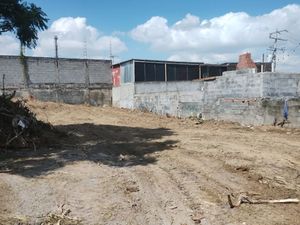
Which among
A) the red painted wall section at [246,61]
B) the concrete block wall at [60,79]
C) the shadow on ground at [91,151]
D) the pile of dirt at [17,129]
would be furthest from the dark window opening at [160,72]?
the pile of dirt at [17,129]

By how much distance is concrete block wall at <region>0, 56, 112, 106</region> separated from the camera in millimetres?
Result: 30234

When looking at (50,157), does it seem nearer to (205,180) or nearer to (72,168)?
(72,168)

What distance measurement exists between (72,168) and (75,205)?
2351 millimetres

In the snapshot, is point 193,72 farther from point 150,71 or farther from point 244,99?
point 244,99

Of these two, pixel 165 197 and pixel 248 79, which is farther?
pixel 248 79

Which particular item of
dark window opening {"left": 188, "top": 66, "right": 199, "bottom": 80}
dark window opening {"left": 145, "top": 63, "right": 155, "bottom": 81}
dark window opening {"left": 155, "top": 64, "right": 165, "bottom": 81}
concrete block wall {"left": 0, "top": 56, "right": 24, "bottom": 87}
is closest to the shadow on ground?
dark window opening {"left": 145, "top": 63, "right": 155, "bottom": 81}

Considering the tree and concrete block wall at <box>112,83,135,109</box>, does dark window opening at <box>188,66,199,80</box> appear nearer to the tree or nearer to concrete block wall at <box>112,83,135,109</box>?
concrete block wall at <box>112,83,135,109</box>

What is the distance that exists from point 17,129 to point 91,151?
6.69ft

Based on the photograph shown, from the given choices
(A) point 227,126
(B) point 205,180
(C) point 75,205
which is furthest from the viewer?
(A) point 227,126

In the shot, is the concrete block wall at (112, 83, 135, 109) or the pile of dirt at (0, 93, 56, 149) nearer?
the pile of dirt at (0, 93, 56, 149)

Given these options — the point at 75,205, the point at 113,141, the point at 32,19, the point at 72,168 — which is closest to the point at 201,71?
the point at 113,141

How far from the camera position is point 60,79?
32.0m

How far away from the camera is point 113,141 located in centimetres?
1388

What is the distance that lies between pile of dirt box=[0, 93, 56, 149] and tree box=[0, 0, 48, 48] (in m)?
2.05
